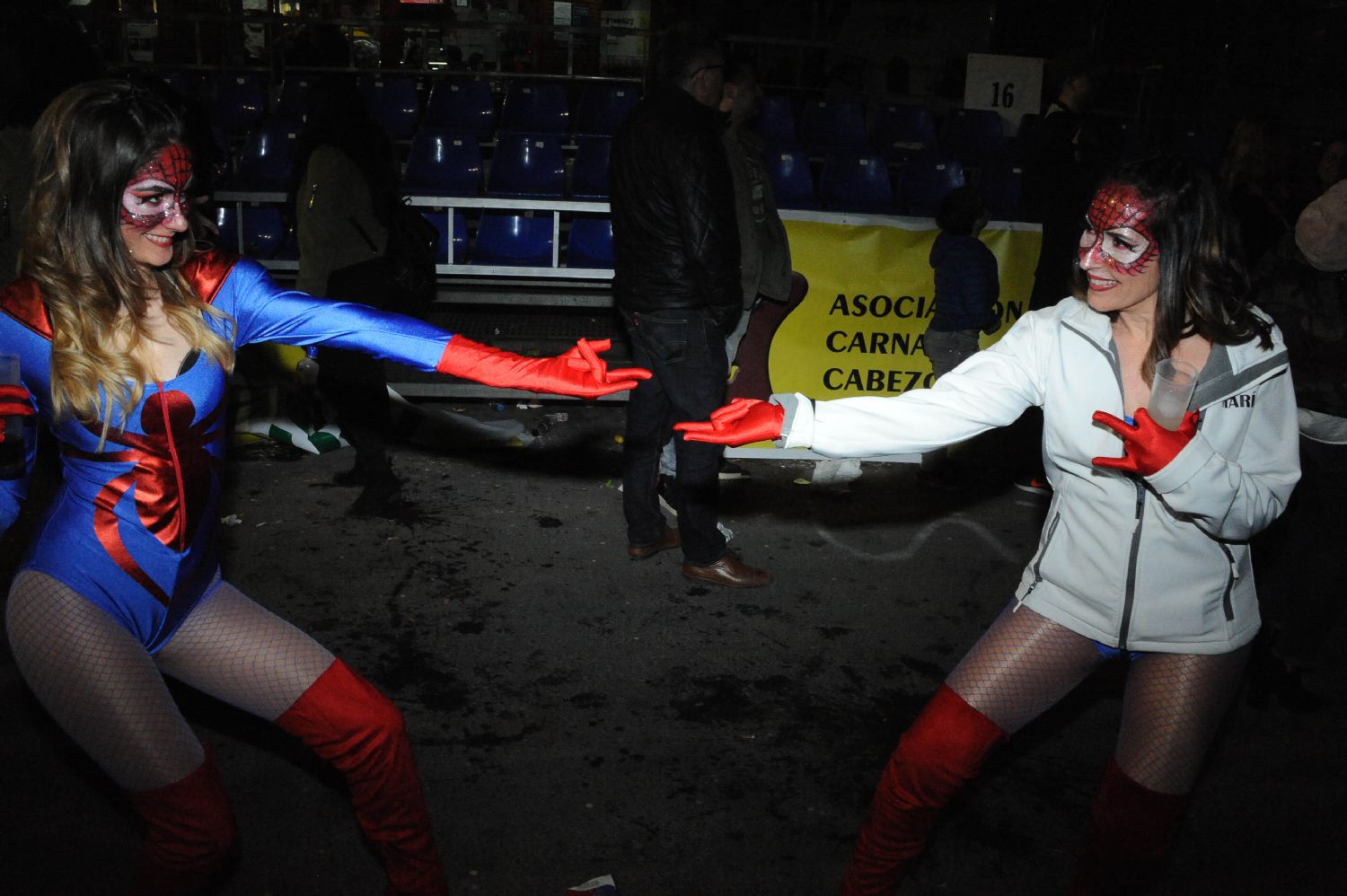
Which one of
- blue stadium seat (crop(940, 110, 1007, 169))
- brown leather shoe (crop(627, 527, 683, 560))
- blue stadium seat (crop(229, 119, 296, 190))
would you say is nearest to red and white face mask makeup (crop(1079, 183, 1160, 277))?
brown leather shoe (crop(627, 527, 683, 560))

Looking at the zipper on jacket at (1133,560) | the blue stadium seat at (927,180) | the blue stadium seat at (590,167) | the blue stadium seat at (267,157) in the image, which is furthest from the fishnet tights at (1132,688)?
the blue stadium seat at (267,157)

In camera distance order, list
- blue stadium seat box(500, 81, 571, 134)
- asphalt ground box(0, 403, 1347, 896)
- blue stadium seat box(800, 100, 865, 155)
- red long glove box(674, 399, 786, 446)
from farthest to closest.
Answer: blue stadium seat box(800, 100, 865, 155) → blue stadium seat box(500, 81, 571, 134) → asphalt ground box(0, 403, 1347, 896) → red long glove box(674, 399, 786, 446)

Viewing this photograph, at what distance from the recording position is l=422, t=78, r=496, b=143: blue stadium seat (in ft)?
36.4

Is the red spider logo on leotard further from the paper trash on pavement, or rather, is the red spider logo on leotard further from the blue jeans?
the blue jeans

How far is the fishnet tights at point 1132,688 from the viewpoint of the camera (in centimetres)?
245

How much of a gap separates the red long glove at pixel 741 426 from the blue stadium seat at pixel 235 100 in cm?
985

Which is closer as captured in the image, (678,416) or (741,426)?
(741,426)

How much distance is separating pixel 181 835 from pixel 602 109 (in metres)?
10.2

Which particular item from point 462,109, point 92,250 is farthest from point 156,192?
point 462,109

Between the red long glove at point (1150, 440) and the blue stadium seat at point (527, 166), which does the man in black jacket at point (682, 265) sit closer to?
the red long glove at point (1150, 440)

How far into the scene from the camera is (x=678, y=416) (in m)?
5.07

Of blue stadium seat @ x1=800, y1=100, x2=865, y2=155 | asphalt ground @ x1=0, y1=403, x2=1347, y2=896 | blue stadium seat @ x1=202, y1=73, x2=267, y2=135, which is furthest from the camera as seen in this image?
blue stadium seat @ x1=800, y1=100, x2=865, y2=155

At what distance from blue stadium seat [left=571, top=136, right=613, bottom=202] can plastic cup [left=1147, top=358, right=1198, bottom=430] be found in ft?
25.9

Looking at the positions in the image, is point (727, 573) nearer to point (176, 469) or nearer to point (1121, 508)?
point (1121, 508)
